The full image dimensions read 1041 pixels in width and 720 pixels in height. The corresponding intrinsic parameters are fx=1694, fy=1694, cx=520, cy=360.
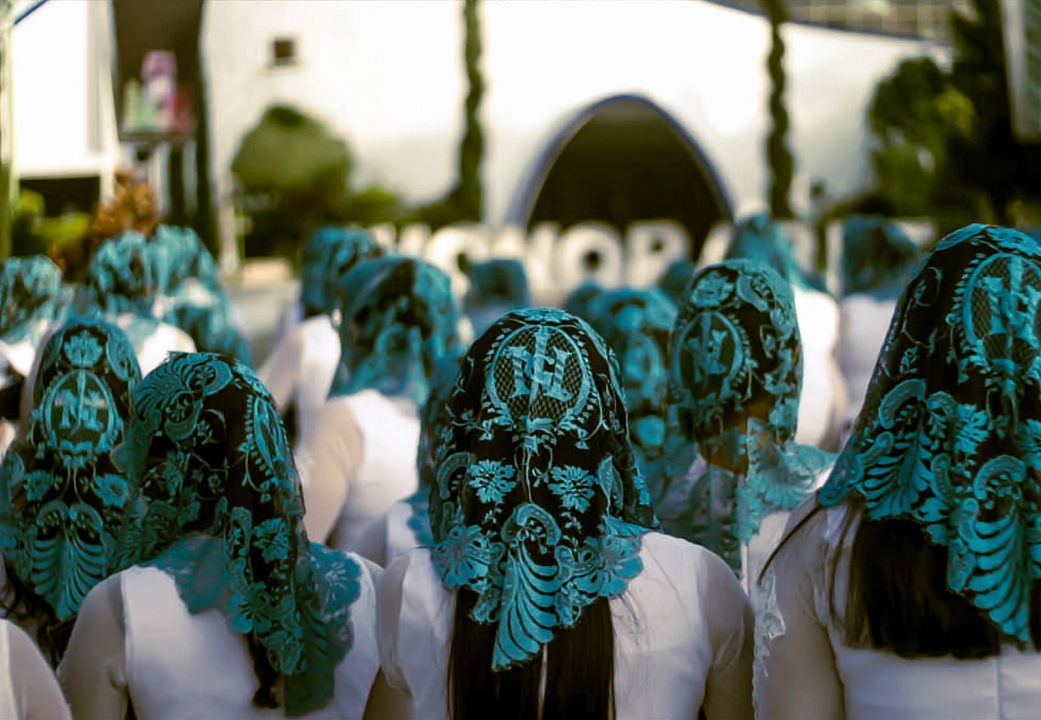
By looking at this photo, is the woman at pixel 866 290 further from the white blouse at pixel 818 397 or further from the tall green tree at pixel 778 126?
the tall green tree at pixel 778 126

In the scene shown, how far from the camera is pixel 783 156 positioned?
86.2 feet

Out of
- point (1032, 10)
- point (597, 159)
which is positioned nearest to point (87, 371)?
point (1032, 10)

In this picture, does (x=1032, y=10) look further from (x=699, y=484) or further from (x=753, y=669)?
(x=753, y=669)

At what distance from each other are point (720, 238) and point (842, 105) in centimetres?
677

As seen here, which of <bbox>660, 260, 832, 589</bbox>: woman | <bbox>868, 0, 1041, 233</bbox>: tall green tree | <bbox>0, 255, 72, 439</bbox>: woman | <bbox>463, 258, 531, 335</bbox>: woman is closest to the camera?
<bbox>660, 260, 832, 589</bbox>: woman

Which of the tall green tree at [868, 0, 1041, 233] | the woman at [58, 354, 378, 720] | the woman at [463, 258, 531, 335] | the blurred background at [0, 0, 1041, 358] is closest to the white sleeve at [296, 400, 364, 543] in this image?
the woman at [58, 354, 378, 720]

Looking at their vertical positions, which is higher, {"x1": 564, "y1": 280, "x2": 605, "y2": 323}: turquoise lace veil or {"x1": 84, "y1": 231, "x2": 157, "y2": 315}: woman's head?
{"x1": 84, "y1": 231, "x2": 157, "y2": 315}: woman's head

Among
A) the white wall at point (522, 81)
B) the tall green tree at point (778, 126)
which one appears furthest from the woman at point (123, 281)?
the tall green tree at point (778, 126)

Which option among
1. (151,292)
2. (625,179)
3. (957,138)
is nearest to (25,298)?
(151,292)

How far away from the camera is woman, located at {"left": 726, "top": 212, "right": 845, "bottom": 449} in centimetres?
527

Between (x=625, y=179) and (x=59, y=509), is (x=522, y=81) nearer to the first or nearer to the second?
(x=625, y=179)

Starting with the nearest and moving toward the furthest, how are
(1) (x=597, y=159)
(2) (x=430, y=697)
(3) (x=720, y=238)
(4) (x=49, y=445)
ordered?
(2) (x=430, y=697) → (4) (x=49, y=445) → (3) (x=720, y=238) → (1) (x=597, y=159)

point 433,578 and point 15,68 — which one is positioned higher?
point 15,68

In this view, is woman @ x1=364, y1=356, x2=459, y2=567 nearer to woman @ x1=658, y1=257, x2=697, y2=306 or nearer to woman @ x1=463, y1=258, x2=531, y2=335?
woman @ x1=463, y1=258, x2=531, y2=335
